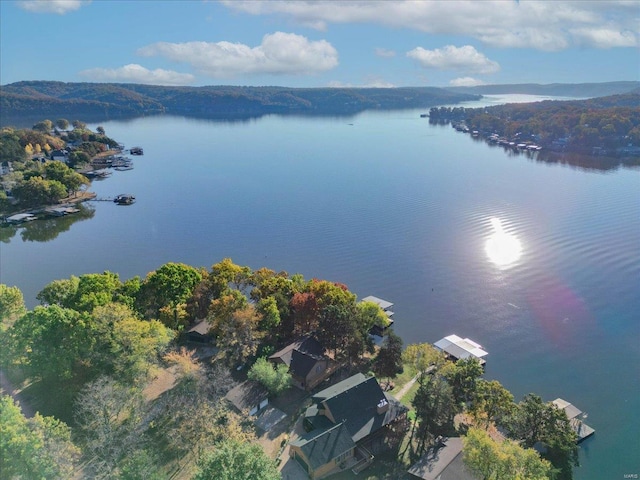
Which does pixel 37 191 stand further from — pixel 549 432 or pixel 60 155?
pixel 549 432

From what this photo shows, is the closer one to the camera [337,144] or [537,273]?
[537,273]

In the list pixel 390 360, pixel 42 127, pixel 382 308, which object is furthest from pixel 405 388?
pixel 42 127

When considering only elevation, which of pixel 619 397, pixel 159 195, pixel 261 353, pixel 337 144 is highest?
pixel 337 144

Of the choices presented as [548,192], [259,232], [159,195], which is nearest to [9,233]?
[159,195]

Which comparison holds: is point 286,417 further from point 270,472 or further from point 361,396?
point 270,472

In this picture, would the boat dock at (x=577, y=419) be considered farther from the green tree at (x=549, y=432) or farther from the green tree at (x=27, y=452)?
the green tree at (x=27, y=452)

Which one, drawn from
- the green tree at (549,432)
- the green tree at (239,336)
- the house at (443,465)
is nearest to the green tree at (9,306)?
the green tree at (239,336)

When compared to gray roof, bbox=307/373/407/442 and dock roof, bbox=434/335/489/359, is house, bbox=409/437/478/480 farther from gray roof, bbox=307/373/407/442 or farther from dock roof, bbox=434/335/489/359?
dock roof, bbox=434/335/489/359
